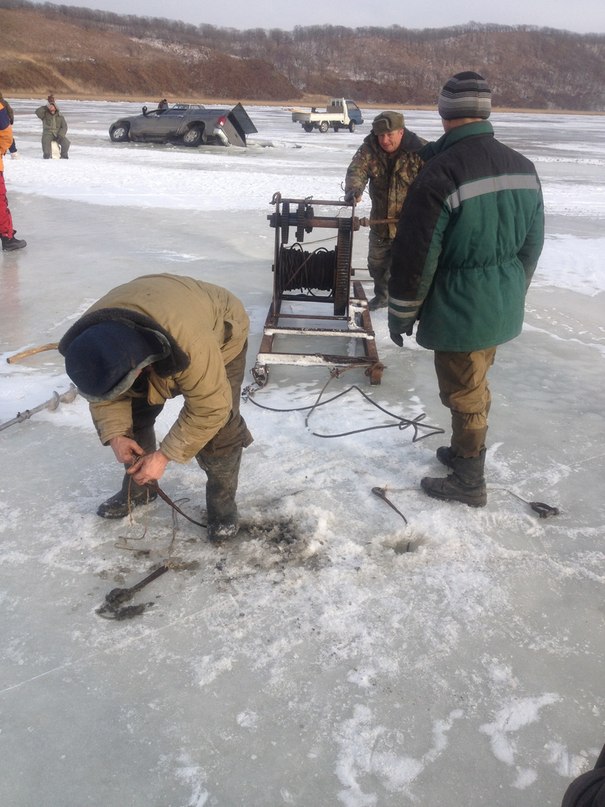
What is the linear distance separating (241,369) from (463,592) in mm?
1260

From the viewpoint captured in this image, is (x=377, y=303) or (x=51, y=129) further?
(x=51, y=129)

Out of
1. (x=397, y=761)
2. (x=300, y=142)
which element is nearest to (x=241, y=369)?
(x=397, y=761)

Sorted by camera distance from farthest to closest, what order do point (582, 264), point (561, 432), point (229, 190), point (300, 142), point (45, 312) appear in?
point (300, 142) → point (229, 190) → point (582, 264) → point (45, 312) → point (561, 432)

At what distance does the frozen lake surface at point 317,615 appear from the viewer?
5.91 feet

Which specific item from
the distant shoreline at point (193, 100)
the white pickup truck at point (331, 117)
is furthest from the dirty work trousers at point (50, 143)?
the distant shoreline at point (193, 100)

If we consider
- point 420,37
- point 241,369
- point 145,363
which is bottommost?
point 420,37

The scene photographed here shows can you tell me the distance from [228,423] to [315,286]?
2598 mm

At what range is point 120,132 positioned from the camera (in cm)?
1761

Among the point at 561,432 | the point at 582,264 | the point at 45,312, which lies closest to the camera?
the point at 561,432

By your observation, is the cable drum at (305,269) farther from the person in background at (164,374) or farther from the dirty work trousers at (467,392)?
the person in background at (164,374)

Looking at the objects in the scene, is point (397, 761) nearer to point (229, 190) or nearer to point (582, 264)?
point (582, 264)

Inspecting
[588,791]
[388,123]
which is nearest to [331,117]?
[388,123]

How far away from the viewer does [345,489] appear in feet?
10.0

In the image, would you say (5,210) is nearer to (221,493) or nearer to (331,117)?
(221,493)
